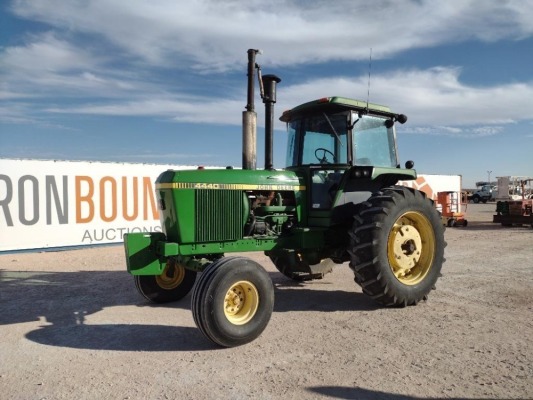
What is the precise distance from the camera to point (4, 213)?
10039mm

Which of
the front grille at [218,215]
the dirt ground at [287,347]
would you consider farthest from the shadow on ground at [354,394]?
the front grille at [218,215]

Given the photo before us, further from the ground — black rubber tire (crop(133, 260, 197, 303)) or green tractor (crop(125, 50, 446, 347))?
green tractor (crop(125, 50, 446, 347))

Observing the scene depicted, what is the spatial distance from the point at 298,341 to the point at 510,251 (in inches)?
321

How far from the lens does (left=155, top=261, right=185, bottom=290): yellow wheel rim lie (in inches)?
235

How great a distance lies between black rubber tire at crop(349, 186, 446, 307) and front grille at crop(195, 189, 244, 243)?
1385mm

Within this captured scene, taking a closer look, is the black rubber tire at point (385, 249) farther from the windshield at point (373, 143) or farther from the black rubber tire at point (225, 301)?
the black rubber tire at point (225, 301)

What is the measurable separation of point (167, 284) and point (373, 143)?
340 centimetres

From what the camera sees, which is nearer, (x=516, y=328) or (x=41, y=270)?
(x=516, y=328)

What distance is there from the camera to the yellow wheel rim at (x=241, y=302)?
444cm

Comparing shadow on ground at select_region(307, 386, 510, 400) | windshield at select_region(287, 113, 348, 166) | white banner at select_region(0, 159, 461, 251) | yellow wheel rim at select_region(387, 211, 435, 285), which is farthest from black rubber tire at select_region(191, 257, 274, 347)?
white banner at select_region(0, 159, 461, 251)

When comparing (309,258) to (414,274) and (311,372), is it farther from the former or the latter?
(311,372)

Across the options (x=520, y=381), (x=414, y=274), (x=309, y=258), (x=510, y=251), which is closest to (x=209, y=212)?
(x=309, y=258)

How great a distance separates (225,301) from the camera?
4363 mm

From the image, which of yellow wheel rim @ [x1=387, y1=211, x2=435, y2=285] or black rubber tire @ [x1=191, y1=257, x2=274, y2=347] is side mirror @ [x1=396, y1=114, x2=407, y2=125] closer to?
yellow wheel rim @ [x1=387, y1=211, x2=435, y2=285]
